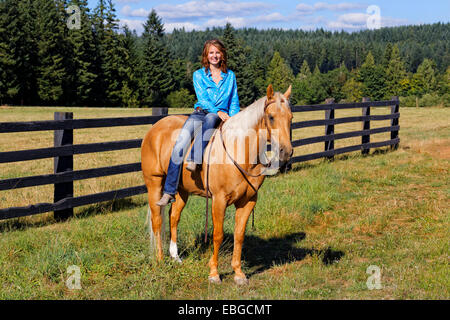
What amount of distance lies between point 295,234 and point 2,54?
51.7 metres

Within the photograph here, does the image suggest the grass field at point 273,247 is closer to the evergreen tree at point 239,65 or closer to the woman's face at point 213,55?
the woman's face at point 213,55

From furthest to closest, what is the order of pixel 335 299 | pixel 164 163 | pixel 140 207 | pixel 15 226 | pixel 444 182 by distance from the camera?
1. pixel 444 182
2. pixel 140 207
3. pixel 15 226
4. pixel 164 163
5. pixel 335 299

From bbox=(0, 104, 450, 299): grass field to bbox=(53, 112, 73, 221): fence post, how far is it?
0.23 metres

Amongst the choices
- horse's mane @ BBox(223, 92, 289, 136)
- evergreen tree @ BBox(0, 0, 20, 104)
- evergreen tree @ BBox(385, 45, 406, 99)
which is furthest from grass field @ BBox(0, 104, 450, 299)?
evergreen tree @ BBox(385, 45, 406, 99)

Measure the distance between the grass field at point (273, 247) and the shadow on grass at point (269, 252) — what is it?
0.02m

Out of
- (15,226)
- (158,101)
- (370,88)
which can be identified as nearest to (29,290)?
(15,226)

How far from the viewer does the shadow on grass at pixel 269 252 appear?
5.21 meters

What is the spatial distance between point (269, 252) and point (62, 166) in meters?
3.63

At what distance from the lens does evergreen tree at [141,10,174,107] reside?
6494cm

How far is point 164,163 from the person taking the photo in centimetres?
502

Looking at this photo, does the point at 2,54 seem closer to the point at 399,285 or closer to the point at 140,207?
the point at 140,207

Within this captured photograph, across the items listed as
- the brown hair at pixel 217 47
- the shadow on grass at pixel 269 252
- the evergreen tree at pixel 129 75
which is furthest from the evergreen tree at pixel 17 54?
the brown hair at pixel 217 47

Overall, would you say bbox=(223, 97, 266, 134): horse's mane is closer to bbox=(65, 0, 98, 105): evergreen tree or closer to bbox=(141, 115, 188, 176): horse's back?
bbox=(141, 115, 188, 176): horse's back

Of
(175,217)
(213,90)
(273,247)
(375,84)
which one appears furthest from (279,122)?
(375,84)
